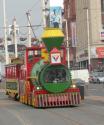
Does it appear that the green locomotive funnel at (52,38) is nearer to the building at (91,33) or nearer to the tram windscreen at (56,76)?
the tram windscreen at (56,76)

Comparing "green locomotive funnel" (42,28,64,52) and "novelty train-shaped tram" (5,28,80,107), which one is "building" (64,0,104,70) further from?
"green locomotive funnel" (42,28,64,52)

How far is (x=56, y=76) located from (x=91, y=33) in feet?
228

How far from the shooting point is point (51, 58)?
2853cm

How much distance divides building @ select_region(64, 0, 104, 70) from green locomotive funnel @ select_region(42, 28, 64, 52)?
67.9 meters

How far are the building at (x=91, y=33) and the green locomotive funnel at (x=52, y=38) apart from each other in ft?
223

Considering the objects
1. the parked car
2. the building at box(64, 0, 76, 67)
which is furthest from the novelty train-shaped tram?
the building at box(64, 0, 76, 67)

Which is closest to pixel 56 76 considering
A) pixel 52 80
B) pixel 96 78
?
pixel 52 80

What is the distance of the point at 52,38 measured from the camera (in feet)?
94.5

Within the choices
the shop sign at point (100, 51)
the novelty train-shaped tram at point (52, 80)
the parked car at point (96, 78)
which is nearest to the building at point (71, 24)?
the shop sign at point (100, 51)

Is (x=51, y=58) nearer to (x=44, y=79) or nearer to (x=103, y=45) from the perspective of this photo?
(x=44, y=79)

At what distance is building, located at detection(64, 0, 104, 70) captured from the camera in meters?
97.8

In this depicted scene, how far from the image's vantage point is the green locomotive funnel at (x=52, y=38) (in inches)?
1130

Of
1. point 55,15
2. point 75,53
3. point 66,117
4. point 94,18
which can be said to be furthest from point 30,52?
point 75,53

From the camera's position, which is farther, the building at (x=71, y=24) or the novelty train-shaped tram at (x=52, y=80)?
the building at (x=71, y=24)
